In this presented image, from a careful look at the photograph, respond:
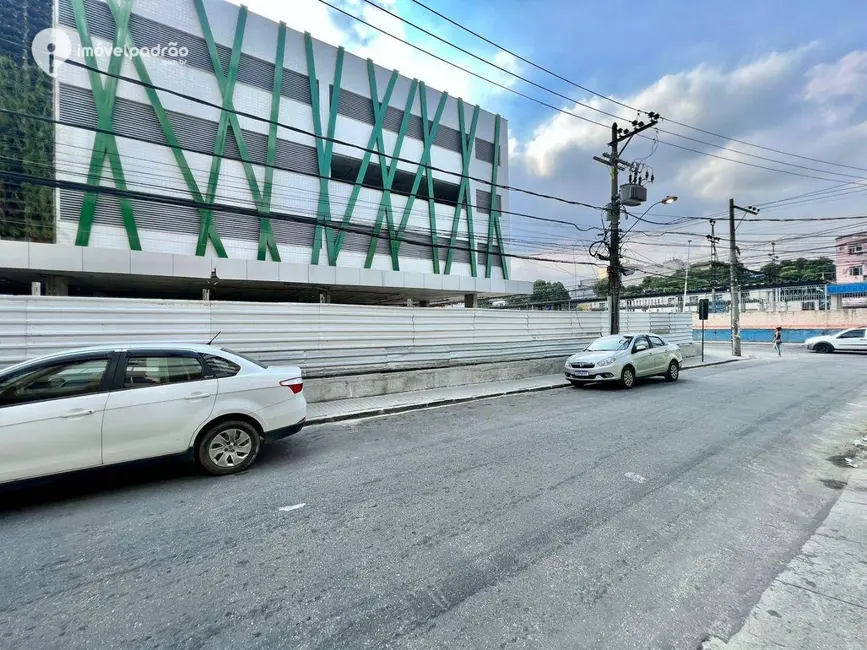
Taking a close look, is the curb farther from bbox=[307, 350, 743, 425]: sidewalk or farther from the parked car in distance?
the parked car in distance

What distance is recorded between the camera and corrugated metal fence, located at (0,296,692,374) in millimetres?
6535

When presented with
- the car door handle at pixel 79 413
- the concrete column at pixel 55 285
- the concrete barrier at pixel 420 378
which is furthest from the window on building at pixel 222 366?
the concrete column at pixel 55 285

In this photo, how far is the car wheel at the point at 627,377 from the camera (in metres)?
10.7

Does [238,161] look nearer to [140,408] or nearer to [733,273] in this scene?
[140,408]

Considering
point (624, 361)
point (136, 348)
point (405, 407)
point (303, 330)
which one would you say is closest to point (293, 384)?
point (136, 348)

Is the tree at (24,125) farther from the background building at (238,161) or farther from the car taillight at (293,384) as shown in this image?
Answer: the car taillight at (293,384)

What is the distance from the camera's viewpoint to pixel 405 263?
2248cm

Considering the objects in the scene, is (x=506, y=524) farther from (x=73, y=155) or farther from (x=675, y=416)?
Answer: (x=73, y=155)

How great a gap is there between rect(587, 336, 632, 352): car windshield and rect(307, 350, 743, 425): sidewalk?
1407 mm

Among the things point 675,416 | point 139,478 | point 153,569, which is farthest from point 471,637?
point 675,416

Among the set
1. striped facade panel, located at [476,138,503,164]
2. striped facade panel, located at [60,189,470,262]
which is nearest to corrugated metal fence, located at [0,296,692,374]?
striped facade panel, located at [60,189,470,262]

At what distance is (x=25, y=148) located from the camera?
14234 millimetres

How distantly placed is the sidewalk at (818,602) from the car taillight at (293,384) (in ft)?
14.5

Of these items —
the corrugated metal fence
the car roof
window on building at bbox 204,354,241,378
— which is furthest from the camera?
the corrugated metal fence
